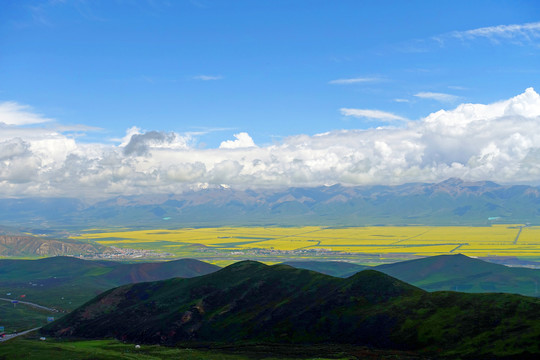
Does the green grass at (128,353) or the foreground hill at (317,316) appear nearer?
the green grass at (128,353)

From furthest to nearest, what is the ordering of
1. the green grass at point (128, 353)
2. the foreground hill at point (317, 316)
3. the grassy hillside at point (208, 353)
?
the foreground hill at point (317, 316) < the green grass at point (128, 353) < the grassy hillside at point (208, 353)

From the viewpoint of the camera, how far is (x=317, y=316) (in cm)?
14138

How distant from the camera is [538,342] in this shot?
93.1m

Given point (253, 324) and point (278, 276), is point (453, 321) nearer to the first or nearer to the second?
point (253, 324)

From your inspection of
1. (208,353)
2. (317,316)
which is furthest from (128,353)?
(317,316)

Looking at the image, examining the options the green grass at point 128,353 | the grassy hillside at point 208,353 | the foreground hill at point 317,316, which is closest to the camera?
the grassy hillside at point 208,353

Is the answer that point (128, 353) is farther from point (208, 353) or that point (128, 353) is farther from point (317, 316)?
point (317, 316)

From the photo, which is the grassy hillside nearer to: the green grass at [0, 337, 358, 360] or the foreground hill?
the green grass at [0, 337, 358, 360]

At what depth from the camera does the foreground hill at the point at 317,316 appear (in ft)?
351

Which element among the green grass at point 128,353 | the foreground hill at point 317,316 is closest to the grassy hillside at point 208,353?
the green grass at point 128,353

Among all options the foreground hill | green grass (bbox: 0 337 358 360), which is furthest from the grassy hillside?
the foreground hill

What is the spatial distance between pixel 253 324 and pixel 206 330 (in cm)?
1691

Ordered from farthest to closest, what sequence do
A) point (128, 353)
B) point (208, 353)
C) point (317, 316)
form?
point (317, 316)
point (208, 353)
point (128, 353)

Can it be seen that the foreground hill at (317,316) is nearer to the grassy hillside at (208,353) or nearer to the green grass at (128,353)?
the grassy hillside at (208,353)
